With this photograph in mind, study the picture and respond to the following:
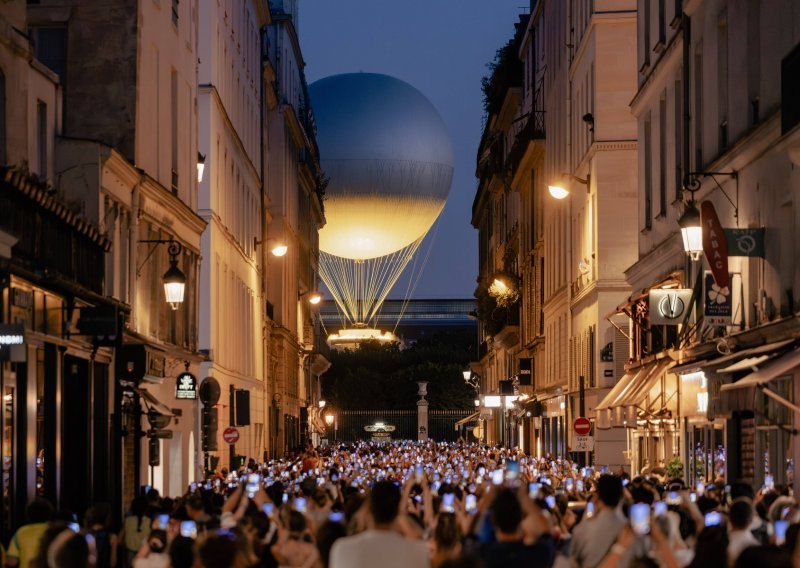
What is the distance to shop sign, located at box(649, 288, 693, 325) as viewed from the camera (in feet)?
125

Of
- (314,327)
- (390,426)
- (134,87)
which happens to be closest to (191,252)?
(134,87)

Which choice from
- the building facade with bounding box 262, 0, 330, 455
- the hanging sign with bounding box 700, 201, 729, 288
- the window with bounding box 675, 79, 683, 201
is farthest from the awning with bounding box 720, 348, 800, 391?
the building facade with bounding box 262, 0, 330, 455

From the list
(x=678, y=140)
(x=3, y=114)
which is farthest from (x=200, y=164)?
(x=3, y=114)

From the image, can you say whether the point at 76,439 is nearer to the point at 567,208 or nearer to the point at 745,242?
the point at 745,242

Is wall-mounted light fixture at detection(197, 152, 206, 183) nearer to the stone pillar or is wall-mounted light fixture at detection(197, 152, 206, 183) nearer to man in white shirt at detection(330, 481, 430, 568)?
man in white shirt at detection(330, 481, 430, 568)

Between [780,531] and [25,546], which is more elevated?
[780,531]

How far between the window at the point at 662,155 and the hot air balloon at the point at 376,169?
238 feet

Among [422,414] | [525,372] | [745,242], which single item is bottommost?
[422,414]

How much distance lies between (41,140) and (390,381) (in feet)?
418

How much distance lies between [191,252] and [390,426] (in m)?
102

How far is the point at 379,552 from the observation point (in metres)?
10.8

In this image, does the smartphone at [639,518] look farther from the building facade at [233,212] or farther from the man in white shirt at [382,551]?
the building facade at [233,212]

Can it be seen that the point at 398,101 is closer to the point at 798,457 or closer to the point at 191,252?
the point at 191,252

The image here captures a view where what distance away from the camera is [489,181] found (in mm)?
117250
